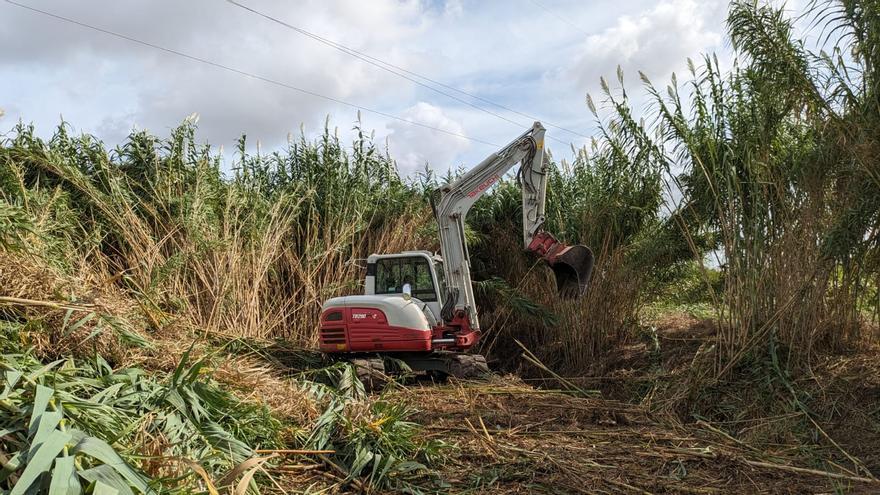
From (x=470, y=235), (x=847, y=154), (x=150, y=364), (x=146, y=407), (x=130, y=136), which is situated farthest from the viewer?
(x=470, y=235)

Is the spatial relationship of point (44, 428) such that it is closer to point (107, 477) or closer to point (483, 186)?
point (107, 477)

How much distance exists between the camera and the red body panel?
282 inches

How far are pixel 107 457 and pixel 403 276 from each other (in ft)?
17.7

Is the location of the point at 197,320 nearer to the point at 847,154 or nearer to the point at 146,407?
the point at 146,407

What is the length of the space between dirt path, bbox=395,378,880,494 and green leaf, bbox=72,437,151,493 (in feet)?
5.89

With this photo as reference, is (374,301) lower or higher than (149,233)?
lower

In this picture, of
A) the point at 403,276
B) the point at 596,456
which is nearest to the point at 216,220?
the point at 403,276

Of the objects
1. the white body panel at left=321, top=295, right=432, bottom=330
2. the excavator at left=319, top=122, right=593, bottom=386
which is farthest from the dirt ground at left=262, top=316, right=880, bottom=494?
the white body panel at left=321, top=295, right=432, bottom=330

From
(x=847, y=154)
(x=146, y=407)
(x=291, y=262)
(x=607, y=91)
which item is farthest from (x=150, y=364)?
(x=847, y=154)

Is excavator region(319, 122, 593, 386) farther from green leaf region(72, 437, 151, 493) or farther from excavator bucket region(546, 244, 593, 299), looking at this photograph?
green leaf region(72, 437, 151, 493)

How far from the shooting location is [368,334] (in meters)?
7.21

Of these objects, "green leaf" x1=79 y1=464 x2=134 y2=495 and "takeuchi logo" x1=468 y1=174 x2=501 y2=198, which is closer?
"green leaf" x1=79 y1=464 x2=134 y2=495

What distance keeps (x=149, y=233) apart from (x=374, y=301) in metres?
2.90

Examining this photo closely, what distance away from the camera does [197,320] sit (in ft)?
Answer: 26.0
